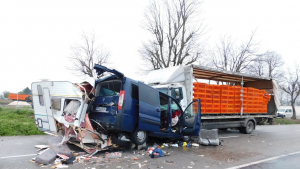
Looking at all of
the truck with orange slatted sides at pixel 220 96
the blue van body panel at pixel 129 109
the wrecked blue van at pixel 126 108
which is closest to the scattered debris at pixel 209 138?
the truck with orange slatted sides at pixel 220 96

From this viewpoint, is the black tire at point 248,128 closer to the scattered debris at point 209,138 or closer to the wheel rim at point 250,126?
the wheel rim at point 250,126

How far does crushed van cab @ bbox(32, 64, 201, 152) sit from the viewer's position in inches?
216

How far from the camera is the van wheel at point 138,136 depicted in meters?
6.00

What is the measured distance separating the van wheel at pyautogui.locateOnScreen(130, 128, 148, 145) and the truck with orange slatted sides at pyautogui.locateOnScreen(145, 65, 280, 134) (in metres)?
2.40

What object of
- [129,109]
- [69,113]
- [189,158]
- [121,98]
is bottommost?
[189,158]

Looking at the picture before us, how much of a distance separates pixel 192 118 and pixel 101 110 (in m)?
3.32

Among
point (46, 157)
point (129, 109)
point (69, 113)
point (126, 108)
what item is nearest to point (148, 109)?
point (129, 109)

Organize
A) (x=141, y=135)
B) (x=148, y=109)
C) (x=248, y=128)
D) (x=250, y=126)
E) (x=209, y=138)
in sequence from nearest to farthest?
(x=148, y=109), (x=141, y=135), (x=209, y=138), (x=248, y=128), (x=250, y=126)

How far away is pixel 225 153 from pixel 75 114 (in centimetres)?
468

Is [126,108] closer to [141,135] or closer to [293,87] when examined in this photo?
[141,135]

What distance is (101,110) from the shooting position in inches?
232

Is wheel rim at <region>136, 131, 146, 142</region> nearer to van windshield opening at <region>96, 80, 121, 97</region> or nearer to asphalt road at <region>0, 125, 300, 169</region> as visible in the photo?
asphalt road at <region>0, 125, 300, 169</region>

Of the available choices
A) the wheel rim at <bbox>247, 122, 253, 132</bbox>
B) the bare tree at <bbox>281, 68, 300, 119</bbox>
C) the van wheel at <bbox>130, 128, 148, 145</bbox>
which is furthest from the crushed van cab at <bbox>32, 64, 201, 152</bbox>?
the bare tree at <bbox>281, 68, 300, 119</bbox>

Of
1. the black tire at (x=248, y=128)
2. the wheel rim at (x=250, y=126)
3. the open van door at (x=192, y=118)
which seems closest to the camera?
the open van door at (x=192, y=118)
